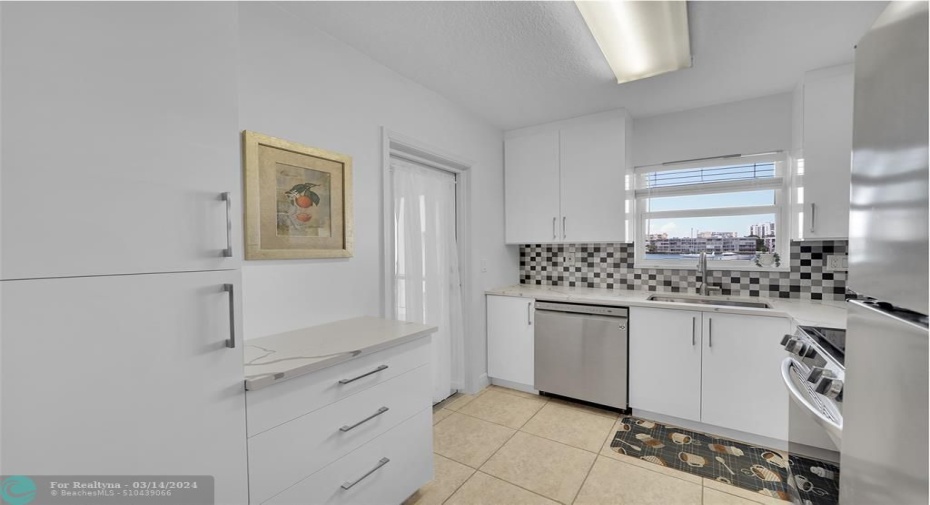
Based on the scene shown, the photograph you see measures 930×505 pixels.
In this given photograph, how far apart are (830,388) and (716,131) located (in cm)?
265

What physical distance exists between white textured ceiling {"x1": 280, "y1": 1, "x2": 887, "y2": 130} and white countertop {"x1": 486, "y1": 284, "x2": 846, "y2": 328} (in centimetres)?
152

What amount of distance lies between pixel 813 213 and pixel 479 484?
269 cm

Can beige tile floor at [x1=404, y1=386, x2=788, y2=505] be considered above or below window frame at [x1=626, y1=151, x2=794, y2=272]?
below

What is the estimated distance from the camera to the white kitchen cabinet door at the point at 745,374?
2.23 metres

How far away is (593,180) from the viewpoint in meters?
3.12

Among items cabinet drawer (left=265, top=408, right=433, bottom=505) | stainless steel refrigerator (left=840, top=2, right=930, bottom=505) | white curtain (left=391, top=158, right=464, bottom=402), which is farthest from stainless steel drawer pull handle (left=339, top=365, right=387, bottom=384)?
stainless steel refrigerator (left=840, top=2, right=930, bottom=505)

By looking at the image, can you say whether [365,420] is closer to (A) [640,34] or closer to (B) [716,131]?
(A) [640,34]

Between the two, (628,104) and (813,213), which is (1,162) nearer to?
(628,104)

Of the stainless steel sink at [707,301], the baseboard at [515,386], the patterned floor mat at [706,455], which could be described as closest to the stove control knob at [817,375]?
the patterned floor mat at [706,455]

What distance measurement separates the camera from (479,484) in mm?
1959

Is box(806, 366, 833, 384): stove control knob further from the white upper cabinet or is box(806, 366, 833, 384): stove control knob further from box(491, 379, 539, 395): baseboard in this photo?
box(491, 379, 539, 395): baseboard

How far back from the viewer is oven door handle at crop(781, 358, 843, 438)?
0.90 metres

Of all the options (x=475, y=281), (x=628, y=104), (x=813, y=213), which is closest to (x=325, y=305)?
(x=475, y=281)

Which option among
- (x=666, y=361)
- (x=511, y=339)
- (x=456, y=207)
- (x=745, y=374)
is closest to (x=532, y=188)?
(x=456, y=207)
